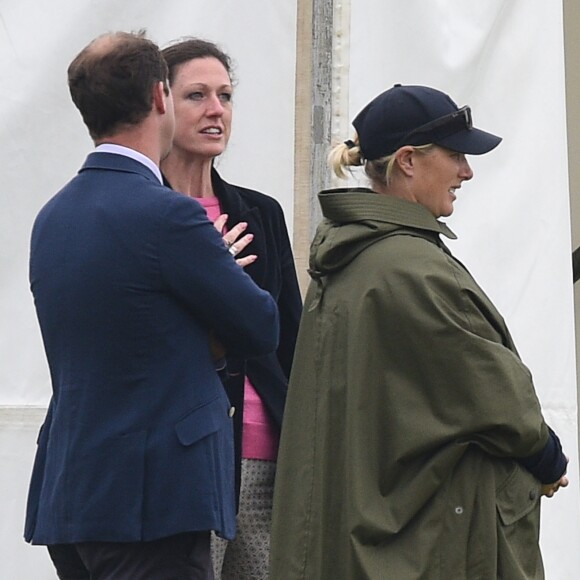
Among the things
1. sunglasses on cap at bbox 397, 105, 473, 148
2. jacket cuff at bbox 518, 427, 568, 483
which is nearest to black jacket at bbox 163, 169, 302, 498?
sunglasses on cap at bbox 397, 105, 473, 148

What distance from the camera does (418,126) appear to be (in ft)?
7.57

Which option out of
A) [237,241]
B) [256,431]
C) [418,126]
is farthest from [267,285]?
[418,126]

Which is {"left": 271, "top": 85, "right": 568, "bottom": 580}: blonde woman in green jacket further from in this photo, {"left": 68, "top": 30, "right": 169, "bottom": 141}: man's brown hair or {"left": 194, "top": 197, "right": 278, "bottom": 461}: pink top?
{"left": 68, "top": 30, "right": 169, "bottom": 141}: man's brown hair

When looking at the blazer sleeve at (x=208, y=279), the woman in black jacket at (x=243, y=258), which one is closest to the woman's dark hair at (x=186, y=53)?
the woman in black jacket at (x=243, y=258)

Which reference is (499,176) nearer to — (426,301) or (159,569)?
(426,301)

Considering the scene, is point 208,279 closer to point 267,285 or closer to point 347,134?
point 267,285

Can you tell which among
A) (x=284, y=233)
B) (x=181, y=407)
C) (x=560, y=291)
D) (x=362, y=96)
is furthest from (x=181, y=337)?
(x=560, y=291)

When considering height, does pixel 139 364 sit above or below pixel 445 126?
below

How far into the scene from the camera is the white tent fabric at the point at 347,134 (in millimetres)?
2912

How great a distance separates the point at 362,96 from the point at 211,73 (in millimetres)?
510

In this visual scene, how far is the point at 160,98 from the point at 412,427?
1.96 ft

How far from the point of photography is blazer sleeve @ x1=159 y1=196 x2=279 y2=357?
2.06 m

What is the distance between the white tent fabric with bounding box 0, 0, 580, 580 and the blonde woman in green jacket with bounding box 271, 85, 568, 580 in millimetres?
713

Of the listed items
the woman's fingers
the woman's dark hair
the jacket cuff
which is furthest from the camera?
the woman's dark hair
